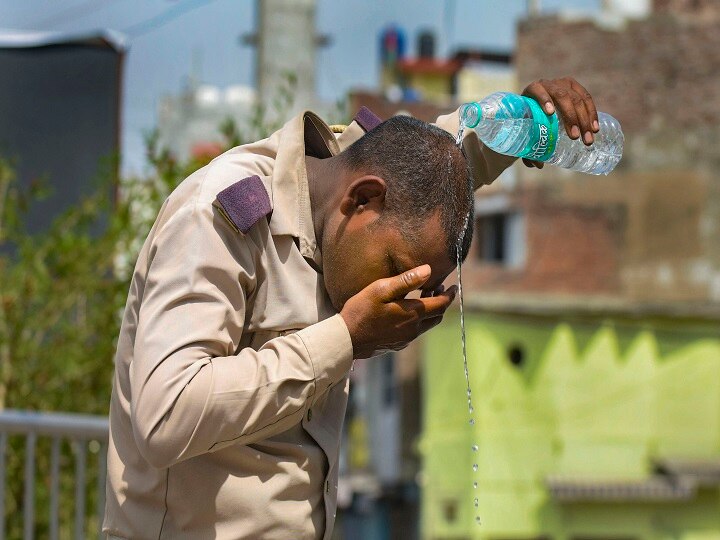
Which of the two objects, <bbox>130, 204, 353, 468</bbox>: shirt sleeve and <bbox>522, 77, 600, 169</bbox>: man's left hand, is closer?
<bbox>130, 204, 353, 468</bbox>: shirt sleeve

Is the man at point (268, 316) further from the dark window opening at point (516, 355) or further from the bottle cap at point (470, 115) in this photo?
the dark window opening at point (516, 355)

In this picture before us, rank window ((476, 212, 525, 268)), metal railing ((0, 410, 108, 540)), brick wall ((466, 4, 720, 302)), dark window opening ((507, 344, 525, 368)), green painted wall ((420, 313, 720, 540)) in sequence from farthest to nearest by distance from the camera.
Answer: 1. window ((476, 212, 525, 268))
2. brick wall ((466, 4, 720, 302))
3. dark window opening ((507, 344, 525, 368))
4. green painted wall ((420, 313, 720, 540))
5. metal railing ((0, 410, 108, 540))

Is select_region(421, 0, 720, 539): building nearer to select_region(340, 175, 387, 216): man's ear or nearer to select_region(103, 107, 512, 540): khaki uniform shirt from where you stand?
select_region(103, 107, 512, 540): khaki uniform shirt

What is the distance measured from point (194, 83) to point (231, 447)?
80.8 feet

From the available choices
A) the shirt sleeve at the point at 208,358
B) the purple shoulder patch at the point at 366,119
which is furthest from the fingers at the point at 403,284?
the purple shoulder patch at the point at 366,119

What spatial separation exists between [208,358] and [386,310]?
0.37m

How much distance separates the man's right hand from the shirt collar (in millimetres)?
210

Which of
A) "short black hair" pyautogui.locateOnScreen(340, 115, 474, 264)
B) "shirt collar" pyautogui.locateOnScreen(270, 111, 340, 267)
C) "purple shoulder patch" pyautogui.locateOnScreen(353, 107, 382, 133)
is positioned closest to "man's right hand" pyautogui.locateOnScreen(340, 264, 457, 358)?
"short black hair" pyautogui.locateOnScreen(340, 115, 474, 264)

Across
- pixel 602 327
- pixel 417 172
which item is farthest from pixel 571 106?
pixel 602 327

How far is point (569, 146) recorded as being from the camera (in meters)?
3.06

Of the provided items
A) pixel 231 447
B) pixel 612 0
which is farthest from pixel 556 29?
pixel 231 447

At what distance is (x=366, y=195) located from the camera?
7.95 feet

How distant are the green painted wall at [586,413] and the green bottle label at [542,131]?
1827 centimetres

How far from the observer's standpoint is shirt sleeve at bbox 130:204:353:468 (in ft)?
7.23
